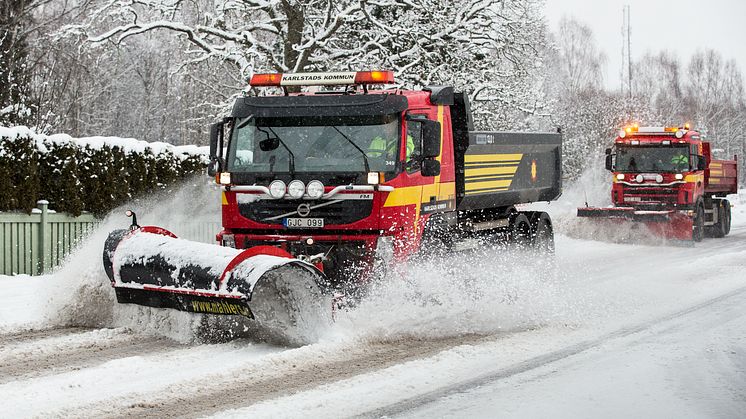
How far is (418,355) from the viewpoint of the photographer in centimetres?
783

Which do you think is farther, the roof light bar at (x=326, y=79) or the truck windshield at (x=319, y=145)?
the roof light bar at (x=326, y=79)

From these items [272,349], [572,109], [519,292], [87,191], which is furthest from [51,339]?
[572,109]

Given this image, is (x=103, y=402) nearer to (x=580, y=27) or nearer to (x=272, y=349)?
(x=272, y=349)

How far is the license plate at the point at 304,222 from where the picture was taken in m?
9.57

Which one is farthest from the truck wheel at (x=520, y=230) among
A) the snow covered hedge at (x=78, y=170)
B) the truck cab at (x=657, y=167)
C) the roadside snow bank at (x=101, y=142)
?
the truck cab at (x=657, y=167)

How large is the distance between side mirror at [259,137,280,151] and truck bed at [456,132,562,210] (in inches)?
93.2

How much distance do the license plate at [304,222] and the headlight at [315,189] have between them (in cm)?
26

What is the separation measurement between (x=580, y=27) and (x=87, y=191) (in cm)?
7169

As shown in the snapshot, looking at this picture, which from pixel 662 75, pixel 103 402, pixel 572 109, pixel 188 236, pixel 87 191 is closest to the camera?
pixel 103 402

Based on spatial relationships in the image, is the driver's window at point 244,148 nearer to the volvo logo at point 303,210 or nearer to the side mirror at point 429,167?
the volvo logo at point 303,210

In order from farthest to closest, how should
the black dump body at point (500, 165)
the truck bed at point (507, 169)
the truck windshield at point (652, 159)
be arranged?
the truck windshield at point (652, 159)
the truck bed at point (507, 169)
the black dump body at point (500, 165)

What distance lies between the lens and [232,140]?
10109mm

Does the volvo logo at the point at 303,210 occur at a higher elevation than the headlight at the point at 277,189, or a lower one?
lower

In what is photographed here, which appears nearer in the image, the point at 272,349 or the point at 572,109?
the point at 272,349
